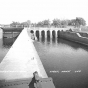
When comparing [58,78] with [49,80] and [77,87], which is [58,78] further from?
[49,80]

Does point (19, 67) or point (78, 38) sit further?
point (78, 38)

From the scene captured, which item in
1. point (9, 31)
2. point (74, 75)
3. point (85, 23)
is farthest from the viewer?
point (85, 23)

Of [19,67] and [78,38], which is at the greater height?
[19,67]

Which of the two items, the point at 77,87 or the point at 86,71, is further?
the point at 86,71

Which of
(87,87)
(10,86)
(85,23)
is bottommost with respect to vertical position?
(87,87)

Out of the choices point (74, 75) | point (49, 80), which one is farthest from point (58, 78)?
point (49, 80)

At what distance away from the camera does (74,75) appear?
13070mm

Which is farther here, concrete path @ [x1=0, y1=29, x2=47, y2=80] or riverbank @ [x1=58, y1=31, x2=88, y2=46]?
riverbank @ [x1=58, y1=31, x2=88, y2=46]

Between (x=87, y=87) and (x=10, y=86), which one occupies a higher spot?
(x=10, y=86)

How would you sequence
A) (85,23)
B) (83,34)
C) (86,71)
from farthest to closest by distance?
(85,23) → (83,34) → (86,71)

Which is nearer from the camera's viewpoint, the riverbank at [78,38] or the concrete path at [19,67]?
the concrete path at [19,67]

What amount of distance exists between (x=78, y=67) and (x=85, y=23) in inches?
3184

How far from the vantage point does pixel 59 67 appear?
614 inches

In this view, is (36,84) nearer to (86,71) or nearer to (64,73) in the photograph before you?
(64,73)
